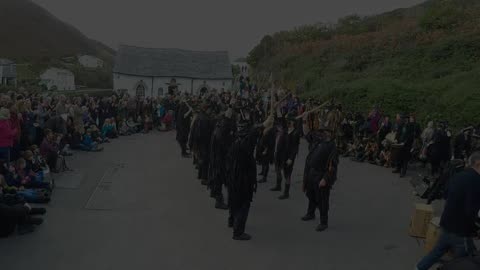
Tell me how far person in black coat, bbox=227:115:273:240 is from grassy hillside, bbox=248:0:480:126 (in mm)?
10055

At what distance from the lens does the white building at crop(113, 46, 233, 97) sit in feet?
176

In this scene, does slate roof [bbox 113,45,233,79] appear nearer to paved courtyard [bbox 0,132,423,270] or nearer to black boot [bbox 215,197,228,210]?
paved courtyard [bbox 0,132,423,270]

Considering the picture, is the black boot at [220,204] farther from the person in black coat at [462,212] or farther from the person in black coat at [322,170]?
the person in black coat at [462,212]

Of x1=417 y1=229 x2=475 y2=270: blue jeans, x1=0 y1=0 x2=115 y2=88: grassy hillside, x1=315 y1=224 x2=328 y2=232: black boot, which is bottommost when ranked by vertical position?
x1=315 y1=224 x2=328 y2=232: black boot

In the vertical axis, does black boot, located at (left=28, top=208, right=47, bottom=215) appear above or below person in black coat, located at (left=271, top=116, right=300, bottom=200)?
below

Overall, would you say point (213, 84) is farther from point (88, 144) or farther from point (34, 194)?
point (34, 194)

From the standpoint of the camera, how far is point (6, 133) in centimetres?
1152

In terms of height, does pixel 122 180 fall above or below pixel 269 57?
below

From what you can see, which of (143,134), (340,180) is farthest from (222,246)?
(143,134)

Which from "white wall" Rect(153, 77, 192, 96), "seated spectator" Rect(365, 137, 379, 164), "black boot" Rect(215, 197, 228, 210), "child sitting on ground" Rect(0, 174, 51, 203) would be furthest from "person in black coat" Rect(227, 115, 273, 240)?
"white wall" Rect(153, 77, 192, 96)

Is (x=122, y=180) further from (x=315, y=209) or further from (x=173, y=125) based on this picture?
(x=173, y=125)

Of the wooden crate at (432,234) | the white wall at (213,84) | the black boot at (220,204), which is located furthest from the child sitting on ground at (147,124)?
the white wall at (213,84)

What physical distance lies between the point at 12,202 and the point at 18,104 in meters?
5.19

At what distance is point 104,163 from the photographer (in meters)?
15.6
